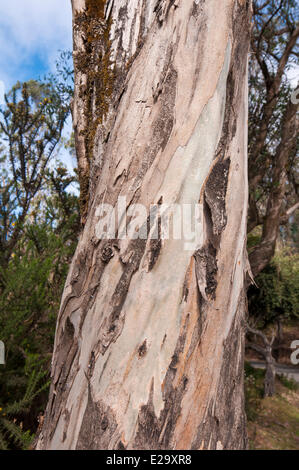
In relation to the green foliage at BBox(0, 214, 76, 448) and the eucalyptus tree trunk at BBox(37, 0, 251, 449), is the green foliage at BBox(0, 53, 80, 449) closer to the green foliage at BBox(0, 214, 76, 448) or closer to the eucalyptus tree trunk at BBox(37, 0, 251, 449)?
the green foliage at BBox(0, 214, 76, 448)

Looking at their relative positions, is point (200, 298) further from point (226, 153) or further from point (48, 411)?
point (48, 411)

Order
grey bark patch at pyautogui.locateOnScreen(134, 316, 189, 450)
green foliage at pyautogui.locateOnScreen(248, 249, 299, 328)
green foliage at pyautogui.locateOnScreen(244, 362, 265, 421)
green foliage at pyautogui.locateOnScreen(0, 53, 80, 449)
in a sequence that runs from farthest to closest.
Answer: green foliage at pyautogui.locateOnScreen(248, 249, 299, 328), green foliage at pyautogui.locateOnScreen(244, 362, 265, 421), green foliage at pyautogui.locateOnScreen(0, 53, 80, 449), grey bark patch at pyautogui.locateOnScreen(134, 316, 189, 450)

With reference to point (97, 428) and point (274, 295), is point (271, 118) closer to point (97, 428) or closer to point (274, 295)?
point (274, 295)

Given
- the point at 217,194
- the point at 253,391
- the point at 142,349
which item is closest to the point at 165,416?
the point at 142,349

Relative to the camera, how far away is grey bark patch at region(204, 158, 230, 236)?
1.14m

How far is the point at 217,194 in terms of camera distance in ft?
3.78

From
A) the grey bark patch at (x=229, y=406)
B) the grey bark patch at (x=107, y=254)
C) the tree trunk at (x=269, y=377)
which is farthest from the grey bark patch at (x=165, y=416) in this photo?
the tree trunk at (x=269, y=377)

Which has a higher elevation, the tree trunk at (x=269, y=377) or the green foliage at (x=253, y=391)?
the tree trunk at (x=269, y=377)

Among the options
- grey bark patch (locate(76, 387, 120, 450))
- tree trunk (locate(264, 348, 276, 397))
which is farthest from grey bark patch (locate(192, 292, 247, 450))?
tree trunk (locate(264, 348, 276, 397))

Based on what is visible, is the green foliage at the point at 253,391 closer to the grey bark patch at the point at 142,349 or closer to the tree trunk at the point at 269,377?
the tree trunk at the point at 269,377

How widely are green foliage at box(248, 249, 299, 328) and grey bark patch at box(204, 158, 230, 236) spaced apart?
326 inches

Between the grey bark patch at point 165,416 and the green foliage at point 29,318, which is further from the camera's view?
the green foliage at point 29,318

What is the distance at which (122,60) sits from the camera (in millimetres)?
1416

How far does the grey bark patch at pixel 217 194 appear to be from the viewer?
1.14 metres
